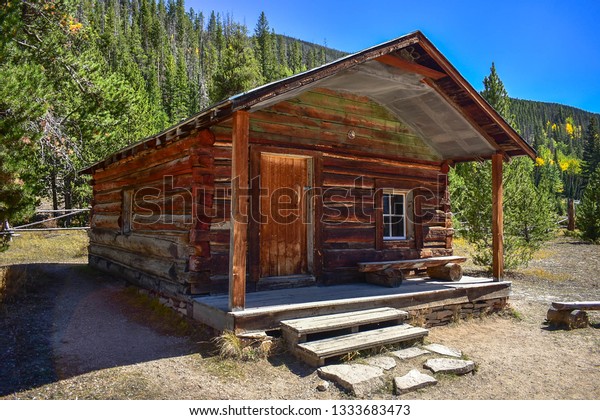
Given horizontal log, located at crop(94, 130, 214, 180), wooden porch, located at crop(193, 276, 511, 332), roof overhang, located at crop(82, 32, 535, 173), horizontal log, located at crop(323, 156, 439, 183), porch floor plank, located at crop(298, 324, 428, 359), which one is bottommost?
porch floor plank, located at crop(298, 324, 428, 359)

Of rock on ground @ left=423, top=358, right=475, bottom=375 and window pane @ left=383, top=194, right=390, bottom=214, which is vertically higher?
window pane @ left=383, top=194, right=390, bottom=214

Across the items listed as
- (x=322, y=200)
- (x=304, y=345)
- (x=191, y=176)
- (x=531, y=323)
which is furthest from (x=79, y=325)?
(x=531, y=323)

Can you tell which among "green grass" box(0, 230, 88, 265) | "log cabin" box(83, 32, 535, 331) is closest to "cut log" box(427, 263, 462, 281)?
"log cabin" box(83, 32, 535, 331)

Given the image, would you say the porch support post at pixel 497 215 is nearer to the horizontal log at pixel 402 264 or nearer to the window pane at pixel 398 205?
the horizontal log at pixel 402 264

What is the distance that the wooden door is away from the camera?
785 centimetres

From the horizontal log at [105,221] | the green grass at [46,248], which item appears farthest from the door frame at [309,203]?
the green grass at [46,248]

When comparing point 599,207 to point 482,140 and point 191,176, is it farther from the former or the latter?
point 191,176

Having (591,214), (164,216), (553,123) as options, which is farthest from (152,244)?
(553,123)

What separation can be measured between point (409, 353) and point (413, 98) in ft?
17.3

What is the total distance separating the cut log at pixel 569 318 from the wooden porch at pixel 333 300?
3.46 ft

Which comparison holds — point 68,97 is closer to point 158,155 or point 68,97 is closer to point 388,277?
point 158,155

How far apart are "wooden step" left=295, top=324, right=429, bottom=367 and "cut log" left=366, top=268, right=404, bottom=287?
176 cm

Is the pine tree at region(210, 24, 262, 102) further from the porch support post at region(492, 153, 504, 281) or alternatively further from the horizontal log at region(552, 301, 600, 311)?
the horizontal log at region(552, 301, 600, 311)

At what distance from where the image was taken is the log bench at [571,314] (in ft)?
25.9
